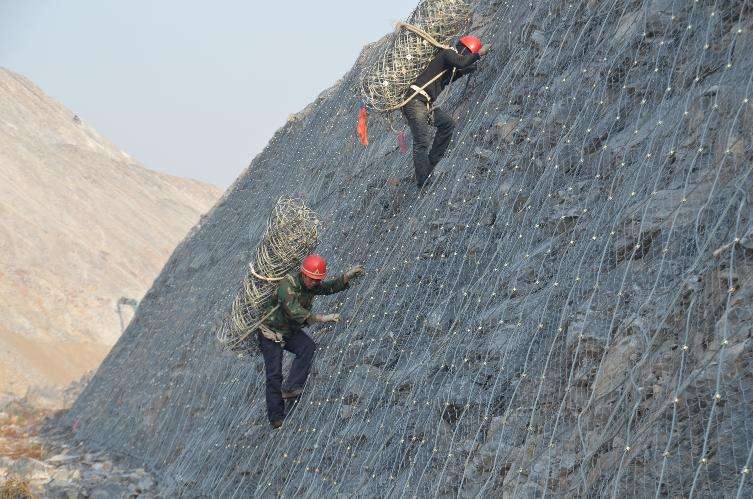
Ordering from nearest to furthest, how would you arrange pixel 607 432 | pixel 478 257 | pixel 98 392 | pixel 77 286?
pixel 607 432
pixel 478 257
pixel 98 392
pixel 77 286

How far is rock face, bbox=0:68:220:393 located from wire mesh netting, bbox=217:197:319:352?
Answer: 15.4 metres

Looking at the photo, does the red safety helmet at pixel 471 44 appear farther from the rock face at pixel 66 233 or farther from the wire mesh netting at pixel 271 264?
the rock face at pixel 66 233

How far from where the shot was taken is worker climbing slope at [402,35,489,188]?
22.7 ft

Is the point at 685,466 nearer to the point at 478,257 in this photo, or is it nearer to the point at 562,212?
the point at 562,212

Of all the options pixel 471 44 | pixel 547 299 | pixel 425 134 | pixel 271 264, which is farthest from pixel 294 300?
pixel 471 44

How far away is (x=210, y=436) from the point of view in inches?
313

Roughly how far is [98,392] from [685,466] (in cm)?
1056

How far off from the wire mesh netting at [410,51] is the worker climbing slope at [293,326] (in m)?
1.71

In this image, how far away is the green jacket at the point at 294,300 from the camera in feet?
19.8

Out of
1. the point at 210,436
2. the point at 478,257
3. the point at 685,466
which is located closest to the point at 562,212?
the point at 478,257

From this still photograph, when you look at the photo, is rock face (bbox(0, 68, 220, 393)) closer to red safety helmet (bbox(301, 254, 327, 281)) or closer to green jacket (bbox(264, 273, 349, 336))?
green jacket (bbox(264, 273, 349, 336))

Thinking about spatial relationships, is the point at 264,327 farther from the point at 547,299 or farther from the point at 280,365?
A: the point at 547,299

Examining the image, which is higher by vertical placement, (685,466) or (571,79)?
(571,79)

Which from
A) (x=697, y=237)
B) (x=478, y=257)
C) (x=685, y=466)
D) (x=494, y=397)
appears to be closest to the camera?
(x=685, y=466)
